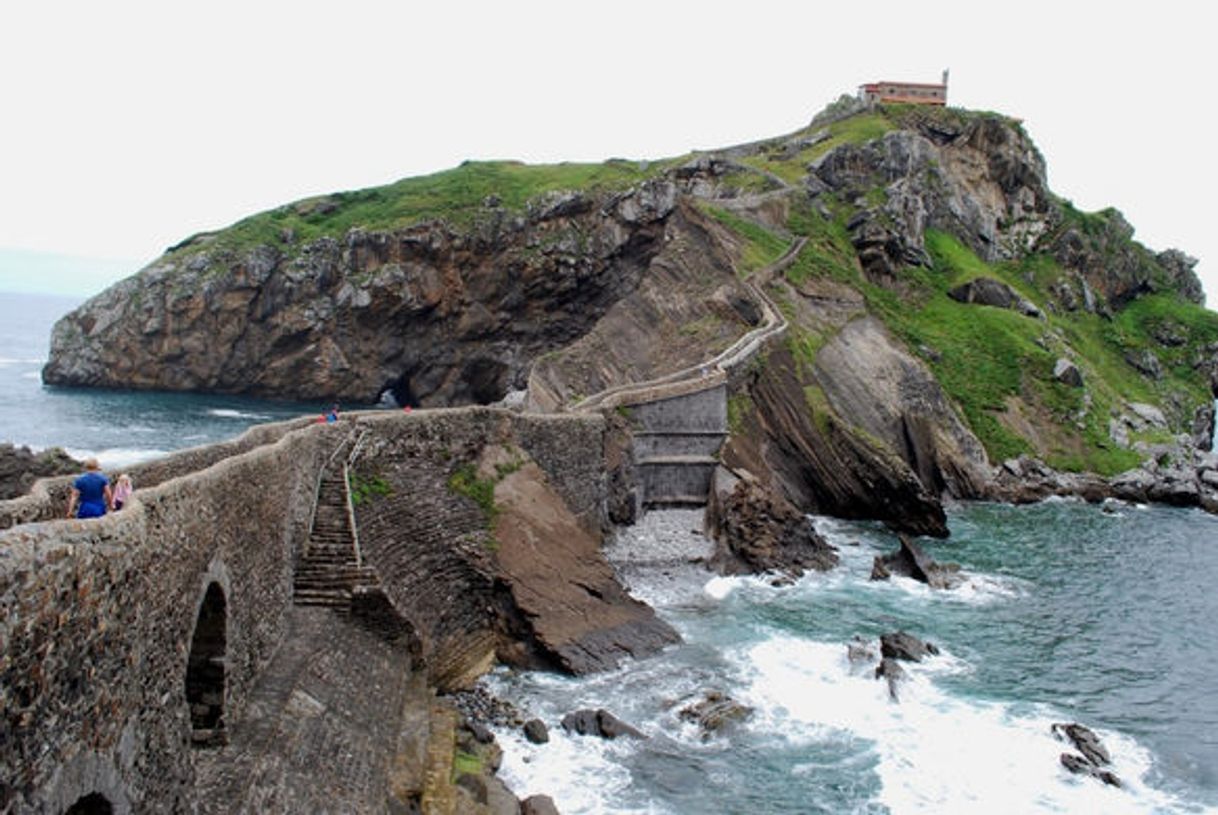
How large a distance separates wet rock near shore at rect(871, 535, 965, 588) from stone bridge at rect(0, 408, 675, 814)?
→ 12414mm

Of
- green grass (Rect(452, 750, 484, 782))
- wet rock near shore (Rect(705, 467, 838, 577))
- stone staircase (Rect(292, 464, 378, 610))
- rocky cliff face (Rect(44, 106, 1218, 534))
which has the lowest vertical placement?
green grass (Rect(452, 750, 484, 782))

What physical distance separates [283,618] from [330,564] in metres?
2.55

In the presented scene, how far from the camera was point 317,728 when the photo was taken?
17.6 meters

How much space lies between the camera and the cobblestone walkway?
1509 cm

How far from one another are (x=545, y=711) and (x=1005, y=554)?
29.1 meters

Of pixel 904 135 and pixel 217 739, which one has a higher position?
pixel 904 135

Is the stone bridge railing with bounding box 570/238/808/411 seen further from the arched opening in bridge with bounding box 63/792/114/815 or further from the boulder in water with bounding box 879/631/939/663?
the arched opening in bridge with bounding box 63/792/114/815

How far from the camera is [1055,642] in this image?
33594 millimetres

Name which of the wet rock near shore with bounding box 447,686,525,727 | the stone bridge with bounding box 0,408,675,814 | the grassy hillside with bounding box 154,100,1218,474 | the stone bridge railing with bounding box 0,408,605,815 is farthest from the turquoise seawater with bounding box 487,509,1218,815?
the grassy hillside with bounding box 154,100,1218,474

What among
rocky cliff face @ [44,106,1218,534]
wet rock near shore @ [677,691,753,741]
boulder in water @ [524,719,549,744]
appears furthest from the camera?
rocky cliff face @ [44,106,1218,534]

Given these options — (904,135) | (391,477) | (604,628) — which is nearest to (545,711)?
(604,628)

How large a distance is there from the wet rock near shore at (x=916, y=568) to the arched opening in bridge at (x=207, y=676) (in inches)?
1165

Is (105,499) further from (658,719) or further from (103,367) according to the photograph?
(103,367)

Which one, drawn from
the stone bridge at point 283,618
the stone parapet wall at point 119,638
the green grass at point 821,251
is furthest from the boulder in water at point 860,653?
the green grass at point 821,251
